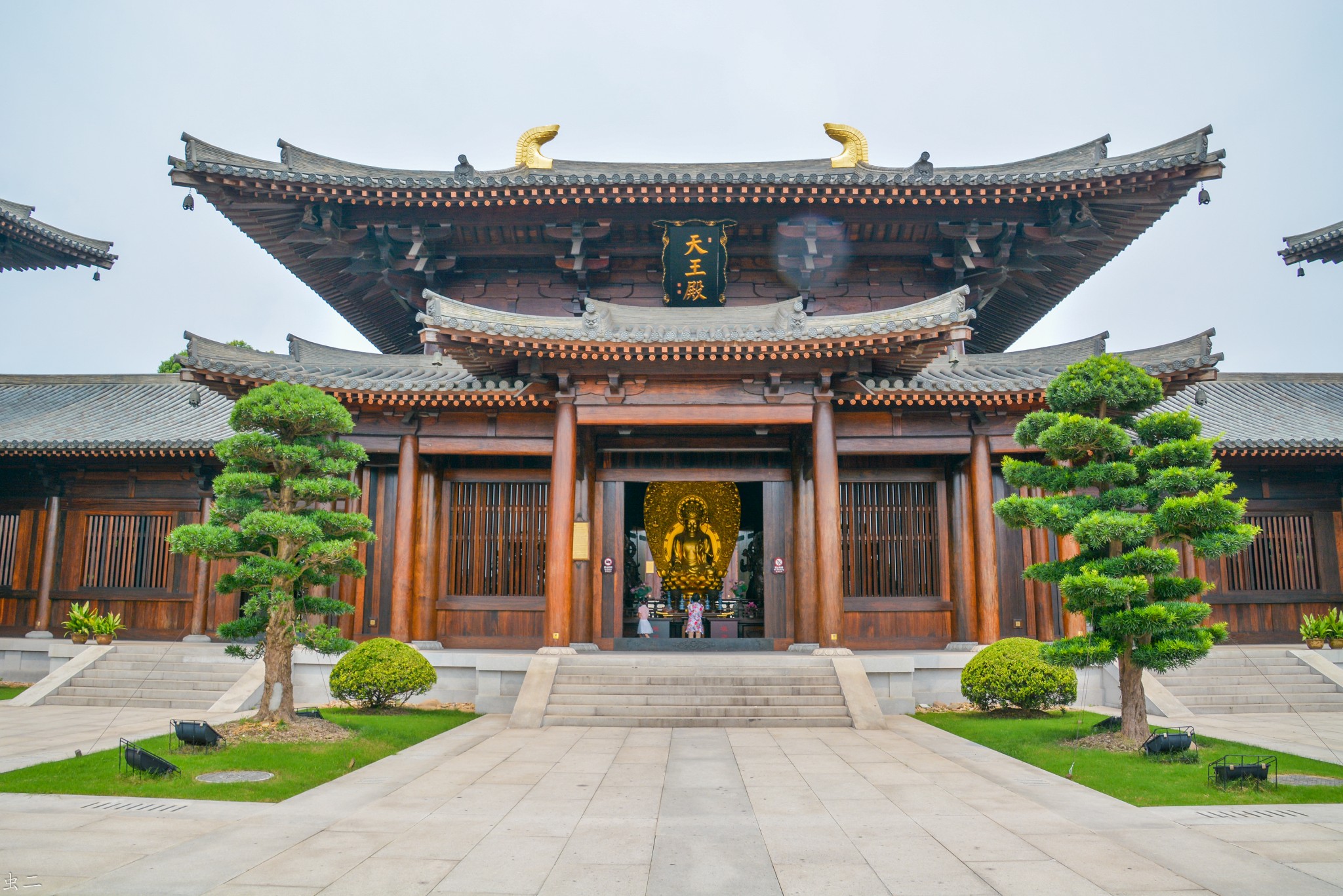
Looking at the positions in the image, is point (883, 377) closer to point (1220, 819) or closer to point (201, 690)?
point (1220, 819)

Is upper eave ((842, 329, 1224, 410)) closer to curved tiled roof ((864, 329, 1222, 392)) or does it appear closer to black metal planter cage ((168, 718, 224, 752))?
curved tiled roof ((864, 329, 1222, 392))

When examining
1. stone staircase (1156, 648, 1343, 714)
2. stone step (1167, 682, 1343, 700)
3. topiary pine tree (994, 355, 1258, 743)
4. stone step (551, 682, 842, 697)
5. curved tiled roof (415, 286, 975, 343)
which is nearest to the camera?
topiary pine tree (994, 355, 1258, 743)

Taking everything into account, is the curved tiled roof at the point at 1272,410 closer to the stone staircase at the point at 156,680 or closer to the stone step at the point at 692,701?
the stone step at the point at 692,701

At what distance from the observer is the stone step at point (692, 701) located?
11461 mm

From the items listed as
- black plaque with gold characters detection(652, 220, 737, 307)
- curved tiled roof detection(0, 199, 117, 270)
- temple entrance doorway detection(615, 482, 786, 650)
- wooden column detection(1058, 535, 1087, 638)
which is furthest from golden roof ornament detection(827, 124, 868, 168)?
curved tiled roof detection(0, 199, 117, 270)

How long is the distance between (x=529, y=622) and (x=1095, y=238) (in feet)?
40.0

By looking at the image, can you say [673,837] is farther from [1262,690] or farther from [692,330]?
[1262,690]

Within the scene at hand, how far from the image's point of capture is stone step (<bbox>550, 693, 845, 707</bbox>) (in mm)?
11461

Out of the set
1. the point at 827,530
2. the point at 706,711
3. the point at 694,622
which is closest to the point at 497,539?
the point at 694,622

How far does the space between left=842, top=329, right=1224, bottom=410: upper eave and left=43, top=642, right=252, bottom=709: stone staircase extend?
10.9m

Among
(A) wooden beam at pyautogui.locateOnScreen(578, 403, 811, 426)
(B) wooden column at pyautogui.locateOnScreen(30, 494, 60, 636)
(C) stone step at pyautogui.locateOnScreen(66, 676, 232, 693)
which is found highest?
(A) wooden beam at pyautogui.locateOnScreen(578, 403, 811, 426)

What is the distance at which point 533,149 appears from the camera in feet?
56.7

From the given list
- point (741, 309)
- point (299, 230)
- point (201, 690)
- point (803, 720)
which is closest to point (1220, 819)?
point (803, 720)

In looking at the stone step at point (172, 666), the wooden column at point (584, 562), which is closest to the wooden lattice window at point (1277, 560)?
the wooden column at point (584, 562)
